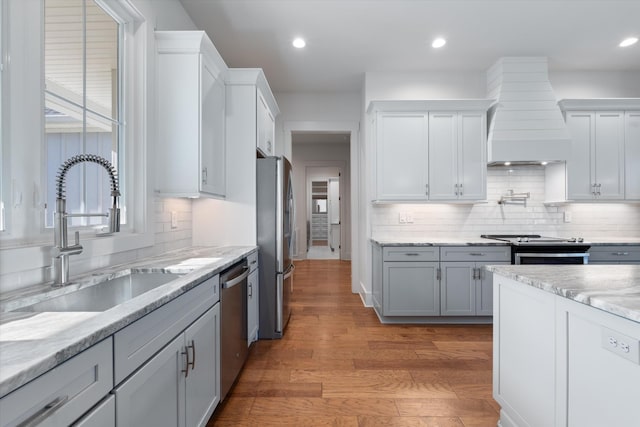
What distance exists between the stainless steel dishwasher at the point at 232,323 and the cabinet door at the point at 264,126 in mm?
1305

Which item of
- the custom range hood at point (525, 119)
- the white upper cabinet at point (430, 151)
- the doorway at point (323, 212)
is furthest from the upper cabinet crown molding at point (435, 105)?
the doorway at point (323, 212)

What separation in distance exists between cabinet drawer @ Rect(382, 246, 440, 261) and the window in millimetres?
2571

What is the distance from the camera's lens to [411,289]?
137 inches

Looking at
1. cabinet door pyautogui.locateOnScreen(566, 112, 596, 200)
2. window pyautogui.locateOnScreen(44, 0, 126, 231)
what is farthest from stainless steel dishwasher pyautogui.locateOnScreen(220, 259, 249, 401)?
cabinet door pyautogui.locateOnScreen(566, 112, 596, 200)

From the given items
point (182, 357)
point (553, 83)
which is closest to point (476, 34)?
point (553, 83)

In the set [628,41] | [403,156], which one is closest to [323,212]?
[403,156]

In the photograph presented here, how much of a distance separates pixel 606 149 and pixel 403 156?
230cm

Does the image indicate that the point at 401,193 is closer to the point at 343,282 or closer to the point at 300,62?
the point at 300,62

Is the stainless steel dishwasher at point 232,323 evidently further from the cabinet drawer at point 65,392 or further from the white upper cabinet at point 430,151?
the white upper cabinet at point 430,151

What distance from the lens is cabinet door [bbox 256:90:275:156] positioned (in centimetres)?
313

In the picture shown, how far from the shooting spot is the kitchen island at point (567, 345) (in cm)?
108

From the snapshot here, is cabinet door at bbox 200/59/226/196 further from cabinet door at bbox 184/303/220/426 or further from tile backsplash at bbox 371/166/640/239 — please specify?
tile backsplash at bbox 371/166/640/239

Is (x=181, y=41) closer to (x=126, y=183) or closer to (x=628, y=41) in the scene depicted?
(x=126, y=183)

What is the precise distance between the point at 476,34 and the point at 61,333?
12.7ft
